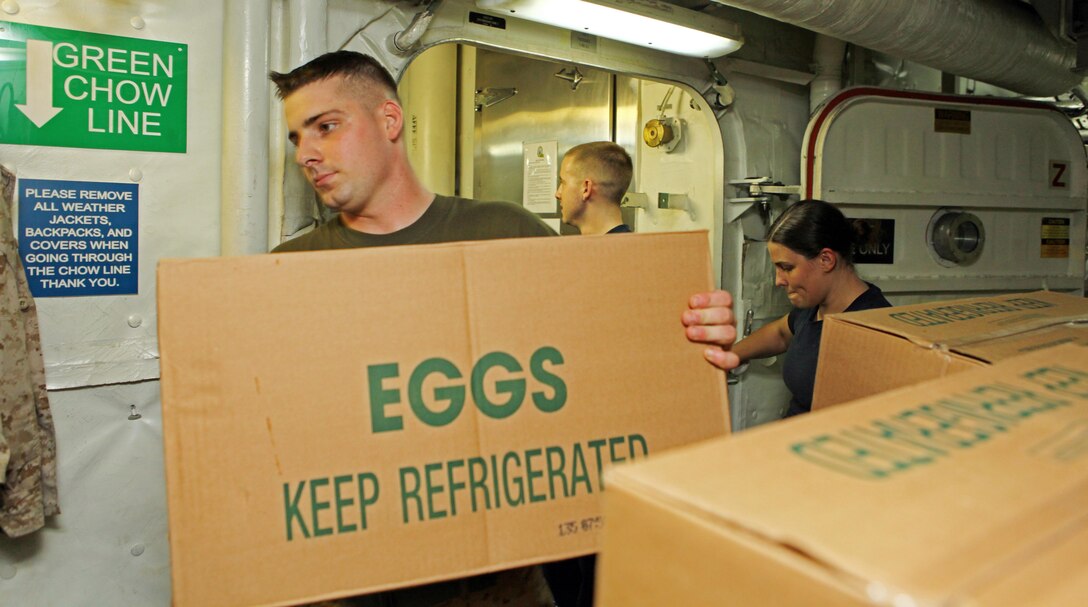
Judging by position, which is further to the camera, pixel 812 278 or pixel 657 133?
A: pixel 657 133

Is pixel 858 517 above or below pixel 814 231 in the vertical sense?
below

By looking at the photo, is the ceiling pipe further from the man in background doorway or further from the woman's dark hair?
the man in background doorway

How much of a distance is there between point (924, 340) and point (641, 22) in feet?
4.78

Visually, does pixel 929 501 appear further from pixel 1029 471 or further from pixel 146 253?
pixel 146 253

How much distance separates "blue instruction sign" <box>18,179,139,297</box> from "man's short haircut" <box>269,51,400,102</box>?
1.59 ft

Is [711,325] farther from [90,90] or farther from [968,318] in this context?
[90,90]

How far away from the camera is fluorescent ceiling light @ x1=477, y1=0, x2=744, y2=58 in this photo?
2.08 m

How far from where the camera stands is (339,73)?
1594 mm

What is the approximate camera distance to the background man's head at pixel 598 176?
297cm

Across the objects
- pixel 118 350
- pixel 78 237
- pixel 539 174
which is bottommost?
pixel 118 350

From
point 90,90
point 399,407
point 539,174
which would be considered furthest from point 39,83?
point 539,174

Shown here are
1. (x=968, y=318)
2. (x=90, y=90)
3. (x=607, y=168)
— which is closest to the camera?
(x=968, y=318)

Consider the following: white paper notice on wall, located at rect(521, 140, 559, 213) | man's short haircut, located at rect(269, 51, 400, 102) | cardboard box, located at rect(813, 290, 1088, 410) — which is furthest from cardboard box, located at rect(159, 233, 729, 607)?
white paper notice on wall, located at rect(521, 140, 559, 213)

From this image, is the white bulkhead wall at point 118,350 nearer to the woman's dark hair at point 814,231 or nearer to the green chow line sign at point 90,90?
the green chow line sign at point 90,90
